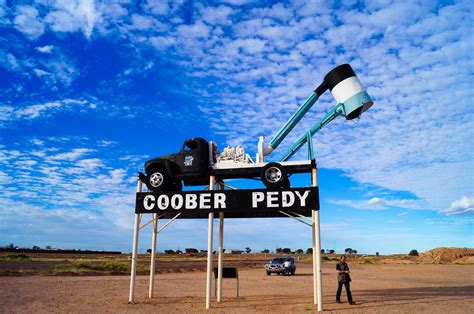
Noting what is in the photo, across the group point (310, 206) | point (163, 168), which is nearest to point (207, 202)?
point (163, 168)

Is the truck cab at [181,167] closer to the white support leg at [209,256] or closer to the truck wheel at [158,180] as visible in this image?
the truck wheel at [158,180]

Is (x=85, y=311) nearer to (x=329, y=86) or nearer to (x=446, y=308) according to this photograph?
(x=329, y=86)

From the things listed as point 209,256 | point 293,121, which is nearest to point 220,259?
point 209,256

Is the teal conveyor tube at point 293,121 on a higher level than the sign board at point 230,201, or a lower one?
higher

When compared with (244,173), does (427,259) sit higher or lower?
lower

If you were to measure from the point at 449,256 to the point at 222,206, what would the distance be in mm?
72360

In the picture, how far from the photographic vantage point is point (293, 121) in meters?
14.6

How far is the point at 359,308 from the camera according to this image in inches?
523

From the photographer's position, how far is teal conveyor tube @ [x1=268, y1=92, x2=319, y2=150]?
14180 mm

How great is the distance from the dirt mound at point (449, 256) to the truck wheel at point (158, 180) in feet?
222

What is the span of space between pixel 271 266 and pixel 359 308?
70.8ft

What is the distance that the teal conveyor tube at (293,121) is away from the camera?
14180 millimetres

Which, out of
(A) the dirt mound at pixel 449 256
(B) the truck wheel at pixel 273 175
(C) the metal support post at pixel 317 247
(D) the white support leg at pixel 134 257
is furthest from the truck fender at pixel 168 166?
(A) the dirt mound at pixel 449 256

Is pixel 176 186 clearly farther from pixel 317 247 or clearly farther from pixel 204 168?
pixel 317 247
